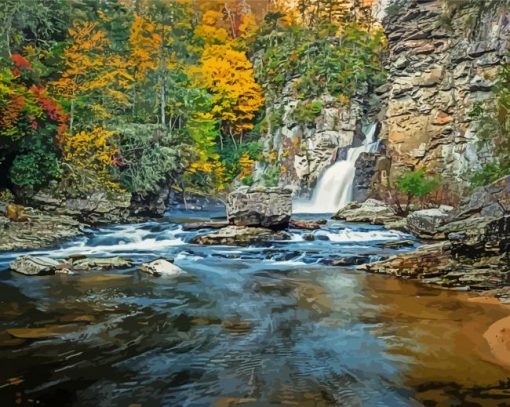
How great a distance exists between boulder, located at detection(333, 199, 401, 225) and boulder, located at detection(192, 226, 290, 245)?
15.3 feet

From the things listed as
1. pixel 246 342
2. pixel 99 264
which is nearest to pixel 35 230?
pixel 99 264

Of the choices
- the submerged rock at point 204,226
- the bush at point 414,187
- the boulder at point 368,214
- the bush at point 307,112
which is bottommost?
the submerged rock at point 204,226

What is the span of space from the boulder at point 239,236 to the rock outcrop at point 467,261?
387 centimetres

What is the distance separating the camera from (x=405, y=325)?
5.43 metres

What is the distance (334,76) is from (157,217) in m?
12.7

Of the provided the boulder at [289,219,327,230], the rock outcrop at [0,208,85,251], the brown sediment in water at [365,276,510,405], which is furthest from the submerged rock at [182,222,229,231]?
the brown sediment in water at [365,276,510,405]

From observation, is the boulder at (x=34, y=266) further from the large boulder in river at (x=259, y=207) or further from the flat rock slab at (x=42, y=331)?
Result: the large boulder in river at (x=259, y=207)

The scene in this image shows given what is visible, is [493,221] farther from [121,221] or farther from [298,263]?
[121,221]

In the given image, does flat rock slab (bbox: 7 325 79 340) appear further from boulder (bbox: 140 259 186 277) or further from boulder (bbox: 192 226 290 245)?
boulder (bbox: 192 226 290 245)

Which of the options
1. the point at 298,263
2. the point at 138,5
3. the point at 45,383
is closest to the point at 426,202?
the point at 298,263

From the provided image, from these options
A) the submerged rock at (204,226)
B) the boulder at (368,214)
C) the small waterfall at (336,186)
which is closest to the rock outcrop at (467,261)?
the submerged rock at (204,226)

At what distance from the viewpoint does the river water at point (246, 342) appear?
142 inches

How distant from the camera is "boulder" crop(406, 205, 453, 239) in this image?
12828 mm

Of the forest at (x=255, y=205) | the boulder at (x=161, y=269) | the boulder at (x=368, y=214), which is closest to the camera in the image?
the forest at (x=255, y=205)
